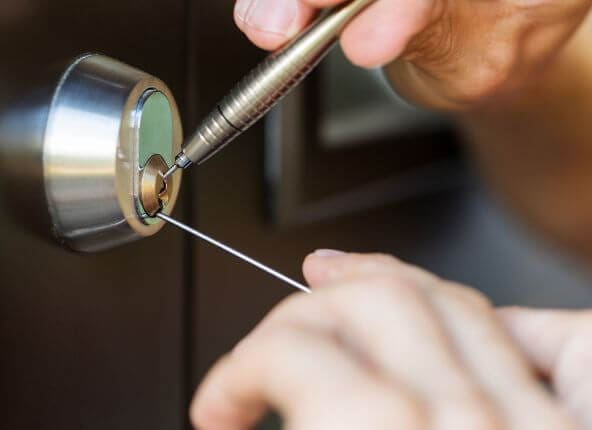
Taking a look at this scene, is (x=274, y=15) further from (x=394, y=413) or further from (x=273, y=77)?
(x=394, y=413)

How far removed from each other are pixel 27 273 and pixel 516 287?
1.83 ft

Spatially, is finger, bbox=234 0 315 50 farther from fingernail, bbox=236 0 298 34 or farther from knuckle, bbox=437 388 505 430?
knuckle, bbox=437 388 505 430

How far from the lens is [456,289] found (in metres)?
0.17

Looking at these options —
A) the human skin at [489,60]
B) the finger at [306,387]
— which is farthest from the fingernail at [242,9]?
the finger at [306,387]

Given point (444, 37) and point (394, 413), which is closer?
point (394, 413)

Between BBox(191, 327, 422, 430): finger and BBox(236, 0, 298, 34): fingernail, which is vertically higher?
BBox(236, 0, 298, 34): fingernail

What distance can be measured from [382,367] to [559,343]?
0.06 m

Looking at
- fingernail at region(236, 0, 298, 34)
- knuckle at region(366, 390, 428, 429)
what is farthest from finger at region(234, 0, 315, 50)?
knuckle at region(366, 390, 428, 429)

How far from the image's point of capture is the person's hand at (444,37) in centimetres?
21

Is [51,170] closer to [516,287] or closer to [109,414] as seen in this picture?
[109,414]

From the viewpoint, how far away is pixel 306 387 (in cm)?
14

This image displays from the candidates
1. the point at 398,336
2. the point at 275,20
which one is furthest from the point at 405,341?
the point at 275,20

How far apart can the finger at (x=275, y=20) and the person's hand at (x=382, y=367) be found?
0.08 metres

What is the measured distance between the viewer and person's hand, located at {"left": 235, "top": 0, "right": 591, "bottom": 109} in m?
0.21
